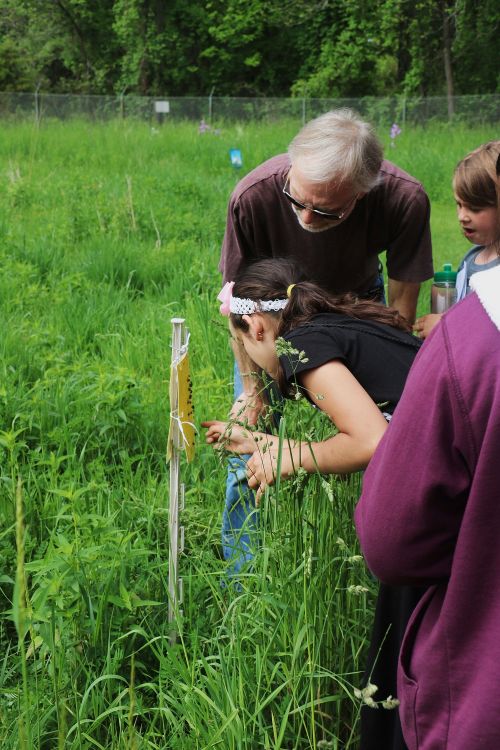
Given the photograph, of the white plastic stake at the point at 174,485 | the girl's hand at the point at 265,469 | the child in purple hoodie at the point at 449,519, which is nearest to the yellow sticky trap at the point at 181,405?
the white plastic stake at the point at 174,485

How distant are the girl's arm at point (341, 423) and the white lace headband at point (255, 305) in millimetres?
310

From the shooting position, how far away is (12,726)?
6.56 ft

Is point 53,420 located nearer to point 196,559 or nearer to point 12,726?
point 196,559

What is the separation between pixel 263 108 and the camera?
20922 millimetres

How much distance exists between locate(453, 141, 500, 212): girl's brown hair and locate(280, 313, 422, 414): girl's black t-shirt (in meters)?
1.29

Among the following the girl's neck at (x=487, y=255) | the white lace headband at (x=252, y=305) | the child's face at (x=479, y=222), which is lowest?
the girl's neck at (x=487, y=255)

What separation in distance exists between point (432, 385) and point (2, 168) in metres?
9.36

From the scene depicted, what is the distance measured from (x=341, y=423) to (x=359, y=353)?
0.22 meters

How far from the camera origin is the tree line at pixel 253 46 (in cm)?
2667

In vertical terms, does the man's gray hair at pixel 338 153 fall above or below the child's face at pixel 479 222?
above

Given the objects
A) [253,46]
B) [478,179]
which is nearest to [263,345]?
[478,179]

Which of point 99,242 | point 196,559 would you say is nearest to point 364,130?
point 196,559

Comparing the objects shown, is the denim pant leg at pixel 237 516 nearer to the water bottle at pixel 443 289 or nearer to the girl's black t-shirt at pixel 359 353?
the girl's black t-shirt at pixel 359 353

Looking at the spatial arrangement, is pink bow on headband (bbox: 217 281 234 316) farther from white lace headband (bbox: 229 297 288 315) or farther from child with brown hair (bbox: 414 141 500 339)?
child with brown hair (bbox: 414 141 500 339)
